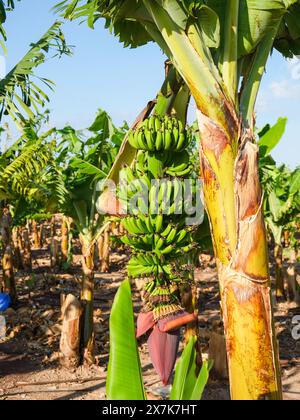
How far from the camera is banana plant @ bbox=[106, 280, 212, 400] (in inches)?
63.1

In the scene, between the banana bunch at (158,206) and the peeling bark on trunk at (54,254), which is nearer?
the banana bunch at (158,206)

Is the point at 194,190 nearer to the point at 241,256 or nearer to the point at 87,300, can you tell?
the point at 241,256

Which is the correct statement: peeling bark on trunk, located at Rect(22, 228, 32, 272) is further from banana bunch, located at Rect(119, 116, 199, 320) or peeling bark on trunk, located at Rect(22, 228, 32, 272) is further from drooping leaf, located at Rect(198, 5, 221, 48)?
drooping leaf, located at Rect(198, 5, 221, 48)

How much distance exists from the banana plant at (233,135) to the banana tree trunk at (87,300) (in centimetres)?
439

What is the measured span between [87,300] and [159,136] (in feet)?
16.0

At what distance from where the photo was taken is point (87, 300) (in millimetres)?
6969

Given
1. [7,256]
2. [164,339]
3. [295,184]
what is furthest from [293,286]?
[164,339]

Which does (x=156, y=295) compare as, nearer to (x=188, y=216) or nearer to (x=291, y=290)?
(x=188, y=216)

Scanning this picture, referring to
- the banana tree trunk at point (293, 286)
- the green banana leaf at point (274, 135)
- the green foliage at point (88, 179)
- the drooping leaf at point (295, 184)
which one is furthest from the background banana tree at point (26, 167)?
the banana tree trunk at point (293, 286)

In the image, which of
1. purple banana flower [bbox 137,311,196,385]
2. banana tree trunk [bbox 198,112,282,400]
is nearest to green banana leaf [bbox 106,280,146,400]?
purple banana flower [bbox 137,311,196,385]

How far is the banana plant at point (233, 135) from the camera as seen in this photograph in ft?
7.11

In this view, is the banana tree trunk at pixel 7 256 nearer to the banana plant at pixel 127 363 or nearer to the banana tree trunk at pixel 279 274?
the banana tree trunk at pixel 279 274
